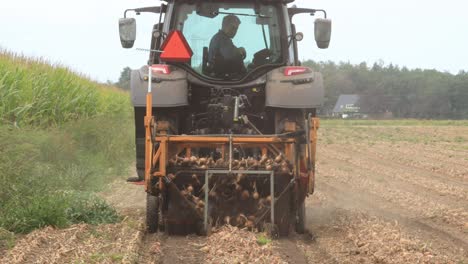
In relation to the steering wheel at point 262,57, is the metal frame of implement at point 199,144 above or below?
below

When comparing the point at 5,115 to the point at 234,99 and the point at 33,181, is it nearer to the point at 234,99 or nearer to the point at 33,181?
the point at 33,181

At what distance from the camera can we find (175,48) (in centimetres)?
641

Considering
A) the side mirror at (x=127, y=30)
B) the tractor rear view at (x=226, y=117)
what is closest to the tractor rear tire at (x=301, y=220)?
the tractor rear view at (x=226, y=117)

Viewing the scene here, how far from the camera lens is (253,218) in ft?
20.9

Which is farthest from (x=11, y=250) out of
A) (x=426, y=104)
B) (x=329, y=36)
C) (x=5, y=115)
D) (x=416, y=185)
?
(x=426, y=104)

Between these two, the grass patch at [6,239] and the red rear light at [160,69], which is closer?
the grass patch at [6,239]

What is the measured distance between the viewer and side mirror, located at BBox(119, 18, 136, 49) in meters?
7.00

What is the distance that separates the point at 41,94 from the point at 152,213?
6024 millimetres

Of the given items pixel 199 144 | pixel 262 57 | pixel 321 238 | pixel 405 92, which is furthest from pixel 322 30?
pixel 405 92

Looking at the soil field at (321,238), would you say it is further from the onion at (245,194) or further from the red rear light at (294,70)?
the red rear light at (294,70)

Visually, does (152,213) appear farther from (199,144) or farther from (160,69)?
(160,69)

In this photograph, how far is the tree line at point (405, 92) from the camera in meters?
68.7

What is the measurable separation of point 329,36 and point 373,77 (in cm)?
7303

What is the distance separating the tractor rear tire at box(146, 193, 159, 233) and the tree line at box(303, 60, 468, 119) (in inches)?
2381
